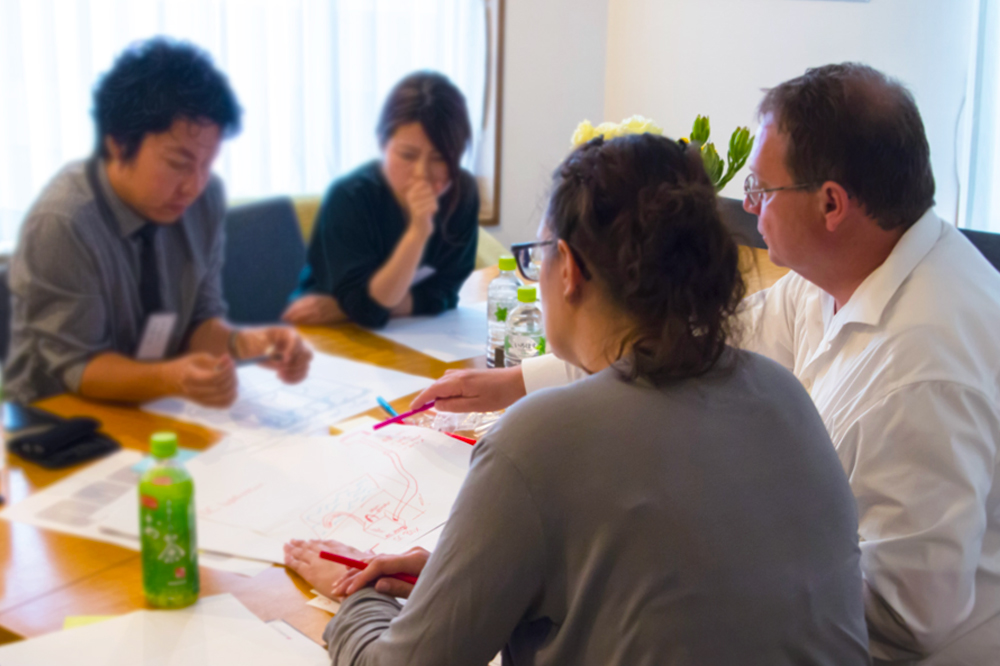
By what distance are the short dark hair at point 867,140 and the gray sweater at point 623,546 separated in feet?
1.71

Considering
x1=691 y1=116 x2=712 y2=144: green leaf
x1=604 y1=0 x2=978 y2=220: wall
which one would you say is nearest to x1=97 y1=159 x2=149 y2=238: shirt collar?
x1=691 y1=116 x2=712 y2=144: green leaf

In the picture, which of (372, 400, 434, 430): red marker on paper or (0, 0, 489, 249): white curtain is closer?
(0, 0, 489, 249): white curtain

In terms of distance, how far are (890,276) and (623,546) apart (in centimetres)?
60

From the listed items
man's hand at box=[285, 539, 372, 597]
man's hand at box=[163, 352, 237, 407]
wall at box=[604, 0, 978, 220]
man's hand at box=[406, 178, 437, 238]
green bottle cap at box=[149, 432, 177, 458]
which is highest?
wall at box=[604, 0, 978, 220]

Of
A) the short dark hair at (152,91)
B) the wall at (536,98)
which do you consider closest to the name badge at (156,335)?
the short dark hair at (152,91)

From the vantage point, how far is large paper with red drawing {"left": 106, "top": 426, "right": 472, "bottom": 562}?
717mm

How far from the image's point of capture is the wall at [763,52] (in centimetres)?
301

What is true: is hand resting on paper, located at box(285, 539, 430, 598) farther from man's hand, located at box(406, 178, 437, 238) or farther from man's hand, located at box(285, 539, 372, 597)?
man's hand, located at box(406, 178, 437, 238)

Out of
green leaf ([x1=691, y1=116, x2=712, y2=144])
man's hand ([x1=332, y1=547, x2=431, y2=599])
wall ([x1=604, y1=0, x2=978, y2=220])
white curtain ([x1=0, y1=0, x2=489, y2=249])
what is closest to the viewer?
white curtain ([x1=0, y1=0, x2=489, y2=249])

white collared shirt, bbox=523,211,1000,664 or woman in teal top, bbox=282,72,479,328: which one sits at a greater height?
woman in teal top, bbox=282,72,479,328

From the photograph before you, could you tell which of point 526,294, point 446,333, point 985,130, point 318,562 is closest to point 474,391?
point 446,333

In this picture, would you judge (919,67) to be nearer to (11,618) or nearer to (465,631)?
(465,631)

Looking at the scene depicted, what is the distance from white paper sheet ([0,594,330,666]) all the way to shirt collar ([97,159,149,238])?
41 centimetres

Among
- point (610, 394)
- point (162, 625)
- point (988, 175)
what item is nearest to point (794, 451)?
point (610, 394)
